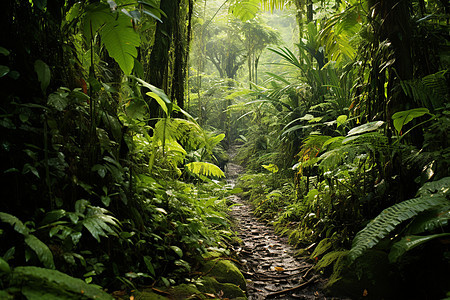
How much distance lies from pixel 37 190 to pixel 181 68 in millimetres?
2499

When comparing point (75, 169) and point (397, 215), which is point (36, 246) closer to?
point (75, 169)

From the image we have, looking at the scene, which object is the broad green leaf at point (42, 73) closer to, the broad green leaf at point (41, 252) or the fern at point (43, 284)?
the broad green leaf at point (41, 252)

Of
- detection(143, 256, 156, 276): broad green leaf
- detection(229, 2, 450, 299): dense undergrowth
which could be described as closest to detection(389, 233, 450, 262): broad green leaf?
detection(229, 2, 450, 299): dense undergrowth

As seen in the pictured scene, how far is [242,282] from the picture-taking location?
92.1 inches

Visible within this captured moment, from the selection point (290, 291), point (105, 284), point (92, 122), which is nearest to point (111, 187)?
point (92, 122)

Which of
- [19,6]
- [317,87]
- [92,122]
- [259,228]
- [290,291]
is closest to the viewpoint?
[19,6]

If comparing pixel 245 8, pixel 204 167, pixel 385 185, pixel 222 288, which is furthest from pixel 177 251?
pixel 245 8

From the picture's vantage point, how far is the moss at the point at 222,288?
203cm

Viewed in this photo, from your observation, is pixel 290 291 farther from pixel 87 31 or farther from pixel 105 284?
pixel 87 31

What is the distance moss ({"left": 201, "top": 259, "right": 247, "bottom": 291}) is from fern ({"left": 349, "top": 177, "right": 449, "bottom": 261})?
1058 mm

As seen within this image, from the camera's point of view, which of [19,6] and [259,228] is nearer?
[19,6]

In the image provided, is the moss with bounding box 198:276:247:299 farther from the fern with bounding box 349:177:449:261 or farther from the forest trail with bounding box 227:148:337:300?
the fern with bounding box 349:177:449:261

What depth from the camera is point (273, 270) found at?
2779mm

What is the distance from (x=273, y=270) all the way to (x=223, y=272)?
0.69 meters
